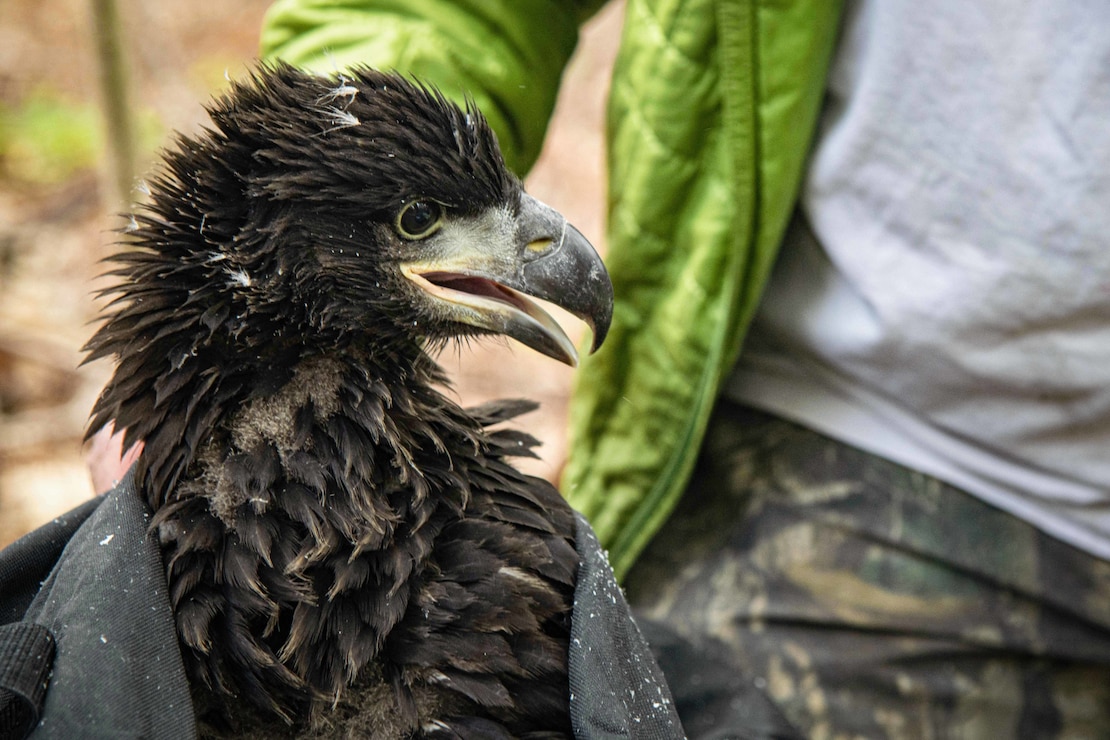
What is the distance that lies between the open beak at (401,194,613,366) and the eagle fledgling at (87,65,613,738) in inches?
0.8

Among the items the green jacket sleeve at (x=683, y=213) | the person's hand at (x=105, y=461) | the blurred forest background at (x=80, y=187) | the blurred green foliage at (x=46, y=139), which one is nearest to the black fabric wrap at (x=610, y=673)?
the green jacket sleeve at (x=683, y=213)

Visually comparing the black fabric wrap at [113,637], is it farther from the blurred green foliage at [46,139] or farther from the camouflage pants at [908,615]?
the blurred green foliage at [46,139]

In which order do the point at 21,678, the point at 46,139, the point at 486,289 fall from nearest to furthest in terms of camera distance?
the point at 21,678 < the point at 486,289 < the point at 46,139

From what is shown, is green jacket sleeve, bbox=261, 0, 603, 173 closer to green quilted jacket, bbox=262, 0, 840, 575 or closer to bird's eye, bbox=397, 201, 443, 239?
green quilted jacket, bbox=262, 0, 840, 575

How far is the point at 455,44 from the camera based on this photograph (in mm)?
2230

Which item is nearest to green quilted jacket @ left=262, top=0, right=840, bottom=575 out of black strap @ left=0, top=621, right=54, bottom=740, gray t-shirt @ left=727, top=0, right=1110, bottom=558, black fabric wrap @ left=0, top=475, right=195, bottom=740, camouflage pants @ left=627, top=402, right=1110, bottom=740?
gray t-shirt @ left=727, top=0, right=1110, bottom=558

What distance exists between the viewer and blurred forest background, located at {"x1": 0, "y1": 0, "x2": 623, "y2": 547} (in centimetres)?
413

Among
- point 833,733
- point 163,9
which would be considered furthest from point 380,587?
point 163,9

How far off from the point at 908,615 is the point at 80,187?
5.61 meters

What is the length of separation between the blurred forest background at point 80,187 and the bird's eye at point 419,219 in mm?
871

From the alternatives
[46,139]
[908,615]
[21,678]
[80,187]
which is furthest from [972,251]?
[46,139]

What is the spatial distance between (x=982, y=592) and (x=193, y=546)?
181cm

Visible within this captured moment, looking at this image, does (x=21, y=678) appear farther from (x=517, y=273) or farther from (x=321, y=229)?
(x=517, y=273)

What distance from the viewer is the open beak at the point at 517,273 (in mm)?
1707
